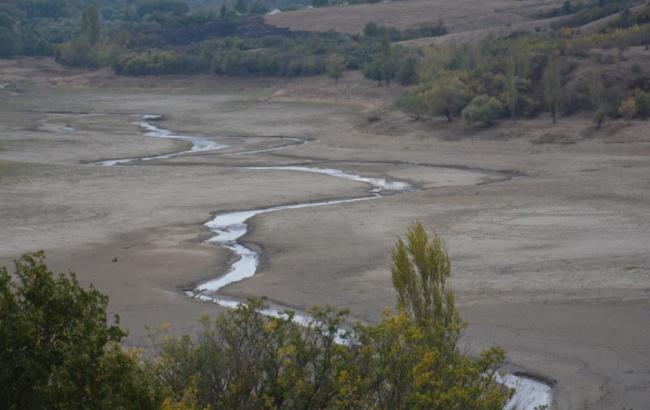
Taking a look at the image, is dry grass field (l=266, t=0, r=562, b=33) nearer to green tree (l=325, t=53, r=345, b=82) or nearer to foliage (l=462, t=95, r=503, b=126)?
green tree (l=325, t=53, r=345, b=82)

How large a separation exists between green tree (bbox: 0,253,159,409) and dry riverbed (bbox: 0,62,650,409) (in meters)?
9.71

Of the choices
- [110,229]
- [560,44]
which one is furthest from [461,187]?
[560,44]

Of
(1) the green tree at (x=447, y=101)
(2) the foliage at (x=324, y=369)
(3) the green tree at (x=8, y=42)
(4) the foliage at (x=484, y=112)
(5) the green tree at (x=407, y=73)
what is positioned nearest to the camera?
(2) the foliage at (x=324, y=369)

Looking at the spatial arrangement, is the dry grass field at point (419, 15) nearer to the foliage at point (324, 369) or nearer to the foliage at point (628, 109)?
the foliage at point (628, 109)

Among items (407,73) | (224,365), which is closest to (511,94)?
(407,73)

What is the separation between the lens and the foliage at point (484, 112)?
56.0 meters

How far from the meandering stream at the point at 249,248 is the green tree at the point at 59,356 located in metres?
5.97

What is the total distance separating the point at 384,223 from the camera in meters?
31.6

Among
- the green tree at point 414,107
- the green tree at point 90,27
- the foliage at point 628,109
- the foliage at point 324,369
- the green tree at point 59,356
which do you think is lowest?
the green tree at point 414,107

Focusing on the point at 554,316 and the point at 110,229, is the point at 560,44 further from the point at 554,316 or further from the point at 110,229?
the point at 554,316

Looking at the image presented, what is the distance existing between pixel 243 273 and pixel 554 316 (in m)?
8.07

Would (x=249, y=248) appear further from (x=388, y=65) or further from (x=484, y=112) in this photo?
(x=388, y=65)

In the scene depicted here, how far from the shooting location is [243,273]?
25922mm

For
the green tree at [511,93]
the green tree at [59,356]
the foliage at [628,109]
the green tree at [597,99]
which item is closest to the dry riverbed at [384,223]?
the green tree at [597,99]
